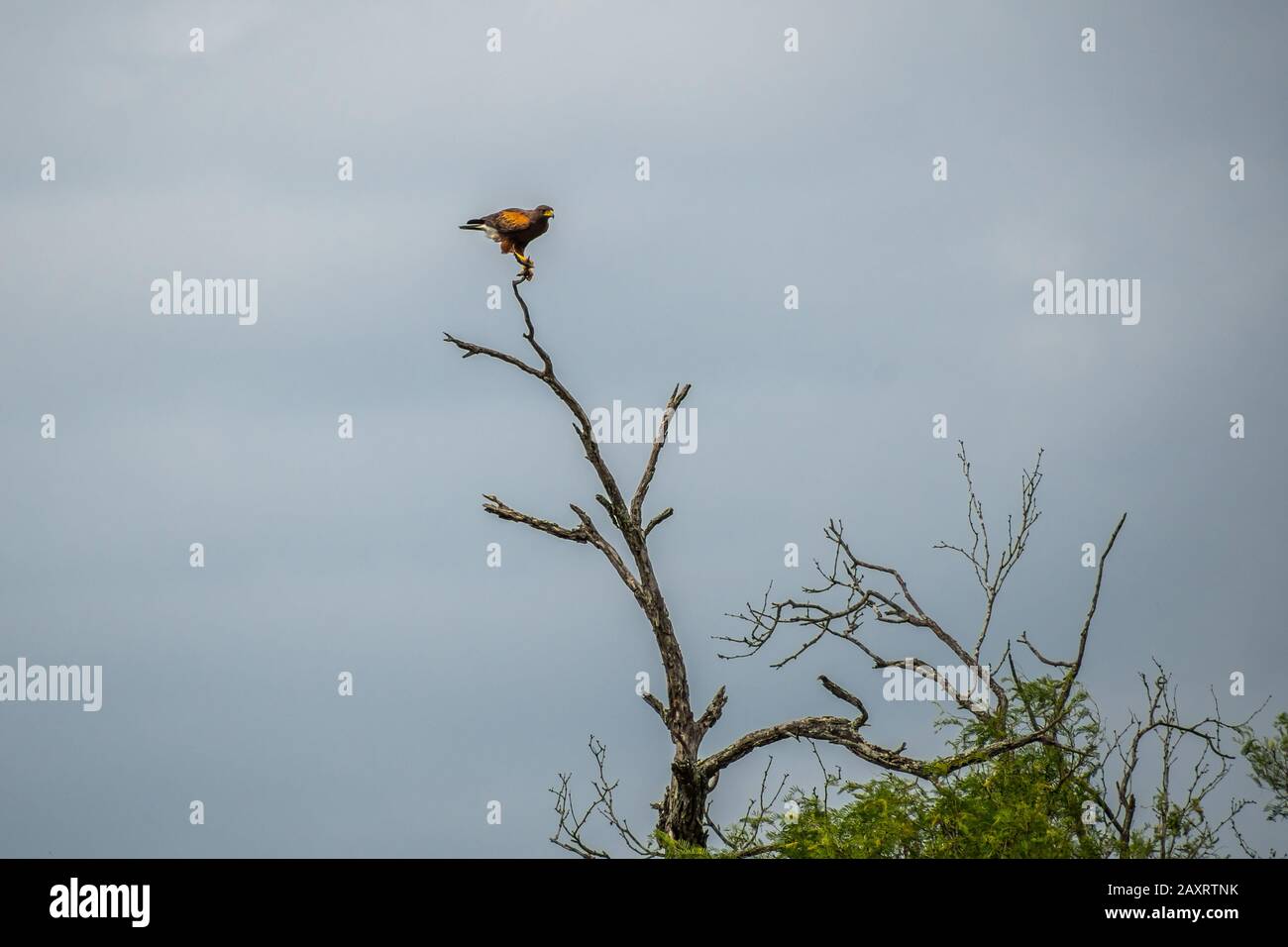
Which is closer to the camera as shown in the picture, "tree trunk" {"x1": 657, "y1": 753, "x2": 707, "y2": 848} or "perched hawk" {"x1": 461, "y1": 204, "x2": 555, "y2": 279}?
"tree trunk" {"x1": 657, "y1": 753, "x2": 707, "y2": 848}

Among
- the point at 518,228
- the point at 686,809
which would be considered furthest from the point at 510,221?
the point at 686,809

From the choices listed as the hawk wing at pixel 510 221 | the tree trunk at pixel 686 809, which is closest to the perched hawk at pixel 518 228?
the hawk wing at pixel 510 221

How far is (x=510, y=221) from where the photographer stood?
11.2 m

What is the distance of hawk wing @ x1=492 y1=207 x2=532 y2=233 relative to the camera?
11.2 meters

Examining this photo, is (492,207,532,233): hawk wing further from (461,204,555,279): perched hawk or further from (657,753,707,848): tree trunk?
(657,753,707,848): tree trunk

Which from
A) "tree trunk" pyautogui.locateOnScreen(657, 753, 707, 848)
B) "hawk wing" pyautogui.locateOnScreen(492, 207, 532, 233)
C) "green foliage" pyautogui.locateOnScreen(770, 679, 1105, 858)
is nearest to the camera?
"green foliage" pyautogui.locateOnScreen(770, 679, 1105, 858)

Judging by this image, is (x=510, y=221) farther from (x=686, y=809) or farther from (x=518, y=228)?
(x=686, y=809)

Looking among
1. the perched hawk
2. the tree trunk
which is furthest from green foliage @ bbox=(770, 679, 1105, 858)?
the perched hawk

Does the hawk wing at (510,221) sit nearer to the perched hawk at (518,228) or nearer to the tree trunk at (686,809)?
the perched hawk at (518,228)

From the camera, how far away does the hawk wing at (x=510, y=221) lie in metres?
11.2

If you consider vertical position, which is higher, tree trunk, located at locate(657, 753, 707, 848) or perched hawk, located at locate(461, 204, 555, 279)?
perched hawk, located at locate(461, 204, 555, 279)
